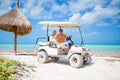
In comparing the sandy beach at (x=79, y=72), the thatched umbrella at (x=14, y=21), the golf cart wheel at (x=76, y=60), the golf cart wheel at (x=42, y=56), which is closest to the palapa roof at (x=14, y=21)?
the thatched umbrella at (x=14, y=21)

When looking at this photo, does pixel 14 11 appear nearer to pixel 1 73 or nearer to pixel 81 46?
pixel 81 46

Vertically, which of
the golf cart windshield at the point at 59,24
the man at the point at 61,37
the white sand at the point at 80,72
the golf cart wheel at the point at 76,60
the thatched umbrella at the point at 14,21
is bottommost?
the white sand at the point at 80,72

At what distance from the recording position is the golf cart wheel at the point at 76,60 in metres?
8.36

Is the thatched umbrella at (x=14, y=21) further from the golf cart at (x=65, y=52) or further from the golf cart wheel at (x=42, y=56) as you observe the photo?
the golf cart wheel at (x=42, y=56)

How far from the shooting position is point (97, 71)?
26.6 ft

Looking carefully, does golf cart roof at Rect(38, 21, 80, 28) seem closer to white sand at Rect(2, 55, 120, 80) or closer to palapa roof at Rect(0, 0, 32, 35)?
white sand at Rect(2, 55, 120, 80)

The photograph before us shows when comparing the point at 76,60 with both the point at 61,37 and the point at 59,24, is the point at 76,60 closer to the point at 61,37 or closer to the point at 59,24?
the point at 61,37

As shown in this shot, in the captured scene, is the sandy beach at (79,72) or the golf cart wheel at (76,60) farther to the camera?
the golf cart wheel at (76,60)

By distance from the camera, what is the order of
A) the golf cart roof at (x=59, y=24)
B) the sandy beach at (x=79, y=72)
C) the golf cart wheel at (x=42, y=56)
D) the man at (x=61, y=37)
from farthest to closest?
the man at (x=61, y=37)
the golf cart wheel at (x=42, y=56)
the golf cart roof at (x=59, y=24)
the sandy beach at (x=79, y=72)

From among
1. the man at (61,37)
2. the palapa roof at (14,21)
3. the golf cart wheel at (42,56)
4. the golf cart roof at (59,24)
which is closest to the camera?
the golf cart roof at (59,24)

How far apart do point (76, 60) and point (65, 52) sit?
0.86m

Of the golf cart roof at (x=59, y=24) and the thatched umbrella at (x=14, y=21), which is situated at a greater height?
the thatched umbrella at (x=14, y=21)

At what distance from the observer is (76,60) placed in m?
8.58

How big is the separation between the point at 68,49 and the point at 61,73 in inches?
68.6
